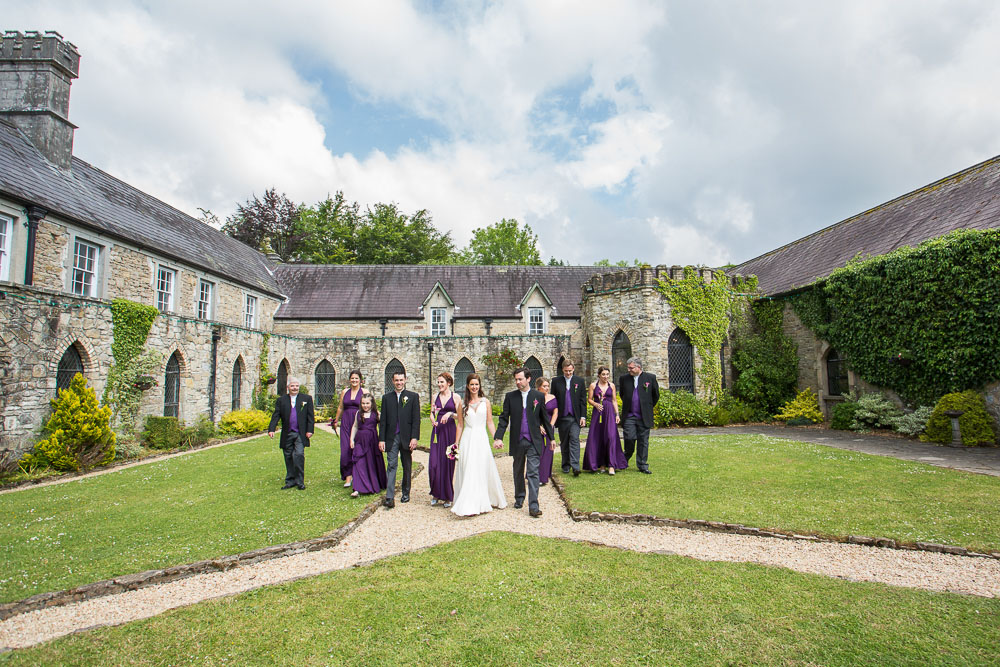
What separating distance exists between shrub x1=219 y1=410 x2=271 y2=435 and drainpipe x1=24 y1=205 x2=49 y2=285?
22.1 ft

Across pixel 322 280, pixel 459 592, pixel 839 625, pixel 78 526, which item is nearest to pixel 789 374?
pixel 839 625

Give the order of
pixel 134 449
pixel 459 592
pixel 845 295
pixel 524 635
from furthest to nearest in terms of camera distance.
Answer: pixel 845 295, pixel 134 449, pixel 459 592, pixel 524 635

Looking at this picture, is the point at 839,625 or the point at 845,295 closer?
the point at 839,625

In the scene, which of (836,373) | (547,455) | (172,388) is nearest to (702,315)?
(836,373)

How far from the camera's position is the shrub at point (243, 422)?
1688cm

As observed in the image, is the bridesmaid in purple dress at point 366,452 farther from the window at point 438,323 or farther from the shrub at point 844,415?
the window at point 438,323

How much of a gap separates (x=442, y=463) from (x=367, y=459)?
54.7 inches

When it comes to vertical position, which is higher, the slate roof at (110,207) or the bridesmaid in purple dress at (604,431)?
the slate roof at (110,207)

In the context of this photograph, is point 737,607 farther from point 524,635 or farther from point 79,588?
point 79,588

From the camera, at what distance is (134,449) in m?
12.5

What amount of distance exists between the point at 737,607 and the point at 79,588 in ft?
19.4

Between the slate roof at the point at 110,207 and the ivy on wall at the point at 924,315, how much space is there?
76.1 feet

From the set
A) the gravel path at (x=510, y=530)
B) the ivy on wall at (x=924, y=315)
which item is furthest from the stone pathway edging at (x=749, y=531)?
the ivy on wall at (x=924, y=315)

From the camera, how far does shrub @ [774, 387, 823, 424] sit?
16.9 metres
